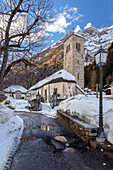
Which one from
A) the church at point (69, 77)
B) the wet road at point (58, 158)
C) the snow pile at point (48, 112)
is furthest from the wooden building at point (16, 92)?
the wet road at point (58, 158)

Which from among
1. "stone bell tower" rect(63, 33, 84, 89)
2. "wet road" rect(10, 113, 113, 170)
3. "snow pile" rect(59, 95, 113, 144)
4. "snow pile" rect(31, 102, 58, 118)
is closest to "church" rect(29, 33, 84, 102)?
"stone bell tower" rect(63, 33, 84, 89)

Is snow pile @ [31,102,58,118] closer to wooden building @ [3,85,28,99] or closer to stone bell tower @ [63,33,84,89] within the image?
stone bell tower @ [63,33,84,89]

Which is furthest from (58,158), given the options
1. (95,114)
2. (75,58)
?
(75,58)

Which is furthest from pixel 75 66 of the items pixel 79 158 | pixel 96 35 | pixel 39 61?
pixel 96 35

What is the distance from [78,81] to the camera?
28.5 metres

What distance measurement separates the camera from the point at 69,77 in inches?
899

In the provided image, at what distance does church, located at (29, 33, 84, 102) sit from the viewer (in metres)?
21.6

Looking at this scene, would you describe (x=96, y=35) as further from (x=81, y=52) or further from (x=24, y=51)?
(x=24, y=51)

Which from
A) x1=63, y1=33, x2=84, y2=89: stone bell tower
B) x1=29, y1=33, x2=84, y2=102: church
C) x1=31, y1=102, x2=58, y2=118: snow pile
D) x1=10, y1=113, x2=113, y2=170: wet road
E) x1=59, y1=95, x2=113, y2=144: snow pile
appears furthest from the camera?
x1=63, y1=33, x2=84, y2=89: stone bell tower

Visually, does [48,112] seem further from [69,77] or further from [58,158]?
[69,77]

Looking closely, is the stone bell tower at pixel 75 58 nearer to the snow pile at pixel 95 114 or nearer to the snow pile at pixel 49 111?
the snow pile at pixel 49 111

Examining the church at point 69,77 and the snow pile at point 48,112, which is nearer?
the snow pile at point 48,112

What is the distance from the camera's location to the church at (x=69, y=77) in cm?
2156

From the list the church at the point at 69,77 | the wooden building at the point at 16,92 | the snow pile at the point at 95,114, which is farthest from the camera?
the wooden building at the point at 16,92
